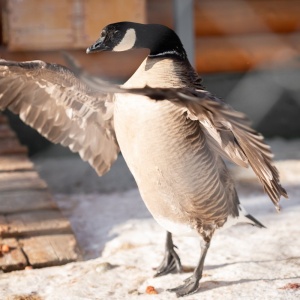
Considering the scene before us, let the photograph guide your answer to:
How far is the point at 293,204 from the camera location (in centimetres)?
471

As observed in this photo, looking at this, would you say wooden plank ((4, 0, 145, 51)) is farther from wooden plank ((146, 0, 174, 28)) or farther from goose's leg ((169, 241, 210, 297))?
goose's leg ((169, 241, 210, 297))

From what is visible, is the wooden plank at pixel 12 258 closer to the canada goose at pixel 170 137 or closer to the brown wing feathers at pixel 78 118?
the brown wing feathers at pixel 78 118

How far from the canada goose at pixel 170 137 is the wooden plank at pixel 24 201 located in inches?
36.9

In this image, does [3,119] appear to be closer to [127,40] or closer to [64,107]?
[64,107]

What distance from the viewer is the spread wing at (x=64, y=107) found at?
11.2 ft

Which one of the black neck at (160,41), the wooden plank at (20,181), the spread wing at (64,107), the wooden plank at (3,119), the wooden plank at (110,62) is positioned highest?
the black neck at (160,41)

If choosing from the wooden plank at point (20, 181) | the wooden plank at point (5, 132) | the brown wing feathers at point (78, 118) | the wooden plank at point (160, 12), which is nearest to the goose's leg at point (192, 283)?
the brown wing feathers at point (78, 118)

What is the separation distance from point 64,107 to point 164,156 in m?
0.88

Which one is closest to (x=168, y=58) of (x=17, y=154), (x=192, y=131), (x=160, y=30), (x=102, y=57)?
(x=160, y=30)

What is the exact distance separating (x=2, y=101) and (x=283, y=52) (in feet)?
11.7

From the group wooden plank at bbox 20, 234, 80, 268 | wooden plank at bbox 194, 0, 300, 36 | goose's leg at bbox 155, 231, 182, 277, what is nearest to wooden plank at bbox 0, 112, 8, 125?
wooden plank at bbox 194, 0, 300, 36

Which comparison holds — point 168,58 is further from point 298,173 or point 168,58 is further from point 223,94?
point 223,94

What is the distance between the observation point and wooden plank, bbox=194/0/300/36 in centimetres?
625

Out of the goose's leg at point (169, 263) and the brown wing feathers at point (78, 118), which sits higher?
the brown wing feathers at point (78, 118)
